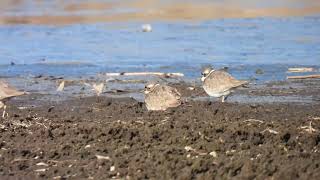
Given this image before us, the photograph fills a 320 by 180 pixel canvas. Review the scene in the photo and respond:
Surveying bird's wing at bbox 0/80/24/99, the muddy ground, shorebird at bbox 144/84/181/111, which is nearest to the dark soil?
the muddy ground

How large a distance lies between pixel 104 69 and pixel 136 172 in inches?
433

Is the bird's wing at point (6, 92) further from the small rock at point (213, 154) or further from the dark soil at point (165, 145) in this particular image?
the small rock at point (213, 154)

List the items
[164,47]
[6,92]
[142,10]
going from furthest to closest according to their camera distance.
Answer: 1. [142,10]
2. [164,47]
3. [6,92]

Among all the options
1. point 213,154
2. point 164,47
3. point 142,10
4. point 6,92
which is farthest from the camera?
point 142,10

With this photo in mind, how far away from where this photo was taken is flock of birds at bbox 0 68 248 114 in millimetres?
12039

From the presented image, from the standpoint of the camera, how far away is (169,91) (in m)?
12.0

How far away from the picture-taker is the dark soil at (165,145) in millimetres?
8031

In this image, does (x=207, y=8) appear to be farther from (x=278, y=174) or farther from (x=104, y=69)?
(x=278, y=174)

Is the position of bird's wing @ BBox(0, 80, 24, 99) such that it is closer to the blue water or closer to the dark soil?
the dark soil

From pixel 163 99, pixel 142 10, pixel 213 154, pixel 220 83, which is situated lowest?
pixel 213 154

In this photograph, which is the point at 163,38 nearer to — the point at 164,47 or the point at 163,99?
the point at 164,47

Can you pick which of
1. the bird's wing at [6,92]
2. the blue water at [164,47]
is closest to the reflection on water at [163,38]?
the blue water at [164,47]

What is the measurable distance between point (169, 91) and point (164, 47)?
10539mm

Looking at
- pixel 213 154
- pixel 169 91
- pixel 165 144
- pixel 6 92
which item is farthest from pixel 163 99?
pixel 213 154
